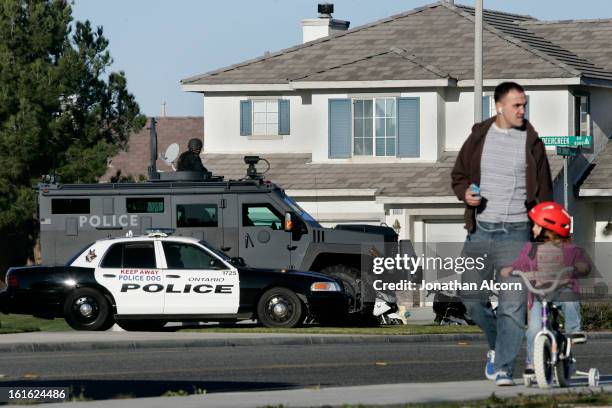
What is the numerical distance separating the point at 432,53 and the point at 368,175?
15.1ft

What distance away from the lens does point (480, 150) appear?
38.7ft

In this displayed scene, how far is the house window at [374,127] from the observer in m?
42.0

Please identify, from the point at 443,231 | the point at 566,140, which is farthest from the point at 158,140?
the point at 566,140

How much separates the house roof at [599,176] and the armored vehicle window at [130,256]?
20.3 metres

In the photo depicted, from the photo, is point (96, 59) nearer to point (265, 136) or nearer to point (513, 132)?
point (265, 136)

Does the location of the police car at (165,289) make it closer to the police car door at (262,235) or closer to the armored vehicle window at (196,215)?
the police car door at (262,235)

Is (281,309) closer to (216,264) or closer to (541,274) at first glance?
(216,264)

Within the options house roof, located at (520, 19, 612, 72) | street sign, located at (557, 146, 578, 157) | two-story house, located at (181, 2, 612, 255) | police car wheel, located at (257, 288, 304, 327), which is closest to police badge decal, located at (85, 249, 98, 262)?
police car wheel, located at (257, 288, 304, 327)

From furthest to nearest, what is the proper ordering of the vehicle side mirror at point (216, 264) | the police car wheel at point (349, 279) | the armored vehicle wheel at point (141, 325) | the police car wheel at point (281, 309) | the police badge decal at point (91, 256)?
the police car wheel at point (349, 279), the armored vehicle wheel at point (141, 325), the police badge decal at point (91, 256), the vehicle side mirror at point (216, 264), the police car wheel at point (281, 309)

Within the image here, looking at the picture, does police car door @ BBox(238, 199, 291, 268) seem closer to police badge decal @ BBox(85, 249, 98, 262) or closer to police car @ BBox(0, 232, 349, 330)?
police car @ BBox(0, 232, 349, 330)

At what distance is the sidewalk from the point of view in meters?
11.0

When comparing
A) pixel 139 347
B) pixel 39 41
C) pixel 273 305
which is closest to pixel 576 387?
pixel 139 347

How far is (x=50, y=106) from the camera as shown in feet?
151

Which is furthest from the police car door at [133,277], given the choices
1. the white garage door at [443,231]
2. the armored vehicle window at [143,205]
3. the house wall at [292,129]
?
the house wall at [292,129]
